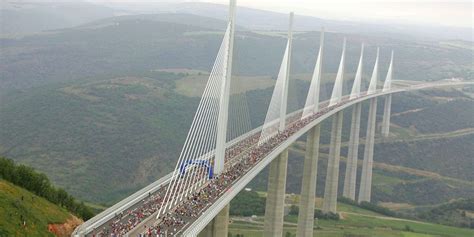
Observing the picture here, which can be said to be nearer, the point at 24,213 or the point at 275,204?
the point at 24,213

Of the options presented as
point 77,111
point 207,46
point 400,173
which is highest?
point 207,46

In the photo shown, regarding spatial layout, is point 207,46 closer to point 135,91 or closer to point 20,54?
point 20,54

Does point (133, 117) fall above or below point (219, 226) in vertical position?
below

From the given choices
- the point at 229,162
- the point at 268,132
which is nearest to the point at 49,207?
the point at 229,162

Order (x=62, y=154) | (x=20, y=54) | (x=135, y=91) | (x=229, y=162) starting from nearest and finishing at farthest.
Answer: (x=229, y=162), (x=62, y=154), (x=135, y=91), (x=20, y=54)

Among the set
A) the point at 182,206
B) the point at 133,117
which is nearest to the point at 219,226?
the point at 182,206

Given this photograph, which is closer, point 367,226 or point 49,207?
point 49,207

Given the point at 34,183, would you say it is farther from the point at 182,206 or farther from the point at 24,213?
the point at 182,206
